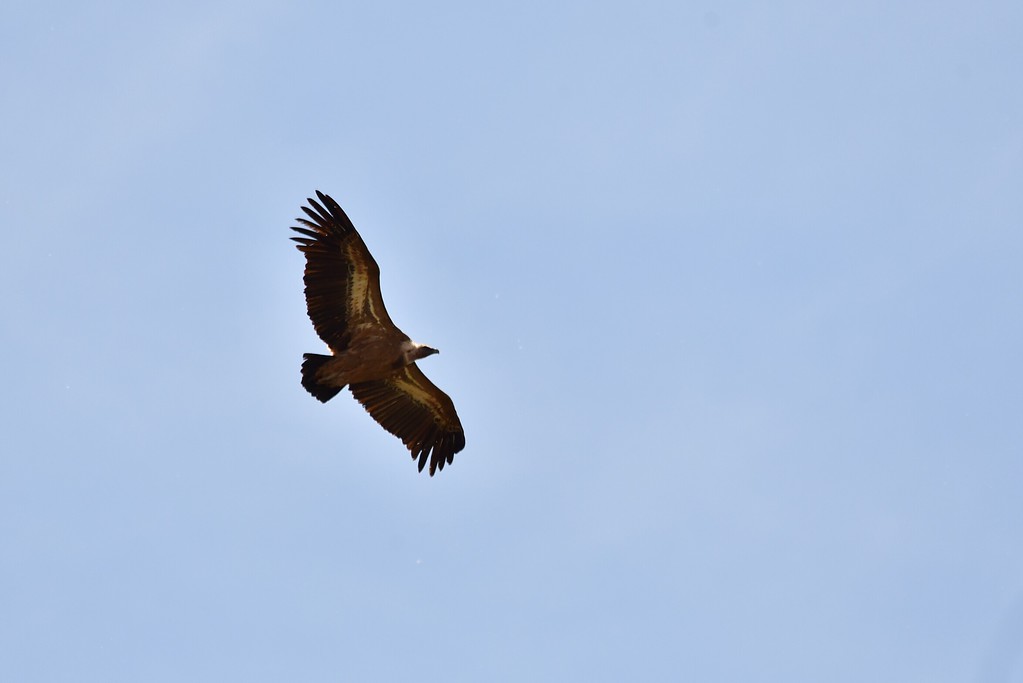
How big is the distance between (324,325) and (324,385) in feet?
4.09

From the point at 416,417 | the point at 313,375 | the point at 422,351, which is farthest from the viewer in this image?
the point at 416,417

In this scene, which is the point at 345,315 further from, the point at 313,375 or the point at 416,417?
the point at 416,417

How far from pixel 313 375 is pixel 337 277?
206 cm

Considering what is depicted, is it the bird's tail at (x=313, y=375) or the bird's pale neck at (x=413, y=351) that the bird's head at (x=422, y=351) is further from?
the bird's tail at (x=313, y=375)

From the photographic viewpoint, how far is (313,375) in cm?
3117

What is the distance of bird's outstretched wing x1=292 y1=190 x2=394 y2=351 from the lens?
3127 cm

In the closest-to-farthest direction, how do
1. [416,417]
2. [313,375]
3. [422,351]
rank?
[313,375] → [422,351] → [416,417]

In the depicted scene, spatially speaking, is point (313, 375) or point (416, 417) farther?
point (416, 417)

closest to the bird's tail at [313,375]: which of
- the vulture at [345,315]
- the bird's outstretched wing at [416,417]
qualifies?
the vulture at [345,315]

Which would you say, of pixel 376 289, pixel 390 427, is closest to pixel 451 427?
pixel 390 427

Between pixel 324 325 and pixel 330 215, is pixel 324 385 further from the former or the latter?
pixel 330 215

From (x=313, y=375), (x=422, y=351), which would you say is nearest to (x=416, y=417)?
(x=422, y=351)

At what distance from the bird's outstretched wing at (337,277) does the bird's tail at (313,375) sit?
1.74ft

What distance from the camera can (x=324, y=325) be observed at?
104ft
